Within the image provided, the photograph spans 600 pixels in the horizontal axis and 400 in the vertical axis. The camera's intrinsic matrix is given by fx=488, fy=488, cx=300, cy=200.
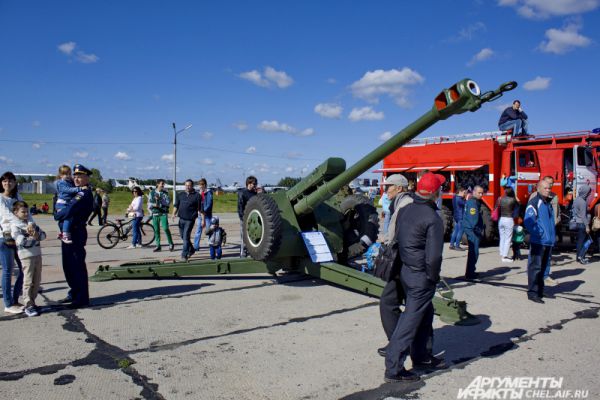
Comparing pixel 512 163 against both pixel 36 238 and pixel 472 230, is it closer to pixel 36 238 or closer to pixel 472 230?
pixel 472 230

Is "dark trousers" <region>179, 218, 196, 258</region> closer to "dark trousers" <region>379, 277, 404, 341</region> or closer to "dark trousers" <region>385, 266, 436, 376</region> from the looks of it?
"dark trousers" <region>379, 277, 404, 341</region>

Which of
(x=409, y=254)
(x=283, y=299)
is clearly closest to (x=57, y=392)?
(x=409, y=254)

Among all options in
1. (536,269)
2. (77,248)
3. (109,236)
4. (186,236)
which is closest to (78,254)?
(77,248)

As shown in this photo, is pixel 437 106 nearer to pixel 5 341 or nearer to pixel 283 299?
pixel 283 299

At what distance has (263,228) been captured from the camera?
256 inches

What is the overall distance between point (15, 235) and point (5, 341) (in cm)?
125

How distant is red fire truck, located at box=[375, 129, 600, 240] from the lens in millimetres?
10836

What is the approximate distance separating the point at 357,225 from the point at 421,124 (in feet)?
8.63

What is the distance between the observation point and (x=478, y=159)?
39.5 feet

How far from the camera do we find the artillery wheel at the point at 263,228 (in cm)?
641

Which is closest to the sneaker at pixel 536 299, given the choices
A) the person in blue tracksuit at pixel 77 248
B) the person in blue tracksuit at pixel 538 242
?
the person in blue tracksuit at pixel 538 242

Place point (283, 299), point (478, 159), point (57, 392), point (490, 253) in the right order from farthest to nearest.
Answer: point (478, 159)
point (490, 253)
point (283, 299)
point (57, 392)

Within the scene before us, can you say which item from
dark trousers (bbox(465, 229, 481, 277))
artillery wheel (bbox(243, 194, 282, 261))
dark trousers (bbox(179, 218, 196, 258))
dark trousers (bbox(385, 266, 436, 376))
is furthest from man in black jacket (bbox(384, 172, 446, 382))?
dark trousers (bbox(179, 218, 196, 258))

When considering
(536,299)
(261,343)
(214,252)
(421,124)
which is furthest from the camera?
(214,252)
